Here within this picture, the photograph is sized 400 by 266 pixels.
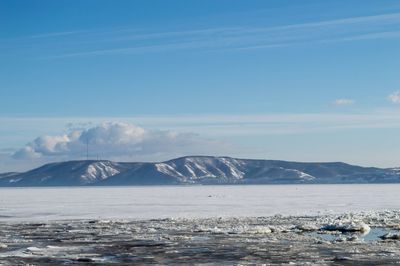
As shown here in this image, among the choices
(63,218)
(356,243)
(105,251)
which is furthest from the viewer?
(63,218)

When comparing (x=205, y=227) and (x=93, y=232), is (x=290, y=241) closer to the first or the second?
(x=205, y=227)

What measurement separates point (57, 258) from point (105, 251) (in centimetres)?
277

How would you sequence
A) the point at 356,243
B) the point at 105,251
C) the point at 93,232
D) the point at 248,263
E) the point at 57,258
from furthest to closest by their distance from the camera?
the point at 93,232, the point at 356,243, the point at 105,251, the point at 57,258, the point at 248,263

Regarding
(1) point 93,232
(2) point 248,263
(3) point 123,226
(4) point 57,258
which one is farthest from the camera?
(3) point 123,226

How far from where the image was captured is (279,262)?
2430 cm

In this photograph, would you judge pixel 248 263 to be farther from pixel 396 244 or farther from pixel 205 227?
pixel 205 227

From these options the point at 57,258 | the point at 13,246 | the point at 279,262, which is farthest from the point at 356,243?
the point at 13,246

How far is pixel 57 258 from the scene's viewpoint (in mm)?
26000

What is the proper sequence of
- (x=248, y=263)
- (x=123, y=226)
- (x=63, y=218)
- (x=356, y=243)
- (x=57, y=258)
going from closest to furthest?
(x=248, y=263), (x=57, y=258), (x=356, y=243), (x=123, y=226), (x=63, y=218)

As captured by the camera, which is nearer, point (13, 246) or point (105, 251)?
point (105, 251)

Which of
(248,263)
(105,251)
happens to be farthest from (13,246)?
(248,263)

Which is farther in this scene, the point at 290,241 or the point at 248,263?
the point at 290,241

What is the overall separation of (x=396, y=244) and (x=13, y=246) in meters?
16.7

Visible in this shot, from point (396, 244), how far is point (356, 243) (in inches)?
68.9
